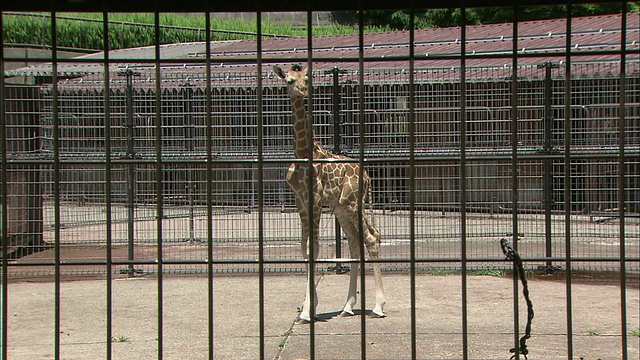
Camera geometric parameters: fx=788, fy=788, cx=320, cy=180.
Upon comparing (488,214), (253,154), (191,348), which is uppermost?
(253,154)

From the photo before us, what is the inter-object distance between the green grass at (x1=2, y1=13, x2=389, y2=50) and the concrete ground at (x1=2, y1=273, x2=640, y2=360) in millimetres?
17558

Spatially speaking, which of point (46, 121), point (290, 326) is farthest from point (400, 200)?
point (46, 121)

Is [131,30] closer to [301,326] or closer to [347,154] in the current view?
[347,154]

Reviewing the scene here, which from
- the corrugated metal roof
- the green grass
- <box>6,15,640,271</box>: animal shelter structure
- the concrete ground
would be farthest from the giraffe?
the green grass

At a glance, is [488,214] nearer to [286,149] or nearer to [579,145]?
[579,145]

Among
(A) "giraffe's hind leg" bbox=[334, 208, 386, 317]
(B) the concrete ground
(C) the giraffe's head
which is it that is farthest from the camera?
(A) "giraffe's hind leg" bbox=[334, 208, 386, 317]

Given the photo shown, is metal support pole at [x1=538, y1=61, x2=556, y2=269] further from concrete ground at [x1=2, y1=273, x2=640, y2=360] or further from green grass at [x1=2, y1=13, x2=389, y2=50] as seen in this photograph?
green grass at [x1=2, y1=13, x2=389, y2=50]

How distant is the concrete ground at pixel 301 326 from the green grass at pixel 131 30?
17558mm

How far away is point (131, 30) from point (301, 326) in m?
25.0

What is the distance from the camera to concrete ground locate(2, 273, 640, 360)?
20.6ft

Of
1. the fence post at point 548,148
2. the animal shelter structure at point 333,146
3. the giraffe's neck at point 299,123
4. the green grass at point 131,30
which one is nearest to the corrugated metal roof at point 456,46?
the animal shelter structure at point 333,146

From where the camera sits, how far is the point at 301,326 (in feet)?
23.5

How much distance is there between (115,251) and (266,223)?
88.6 inches

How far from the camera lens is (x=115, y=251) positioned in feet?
37.9
